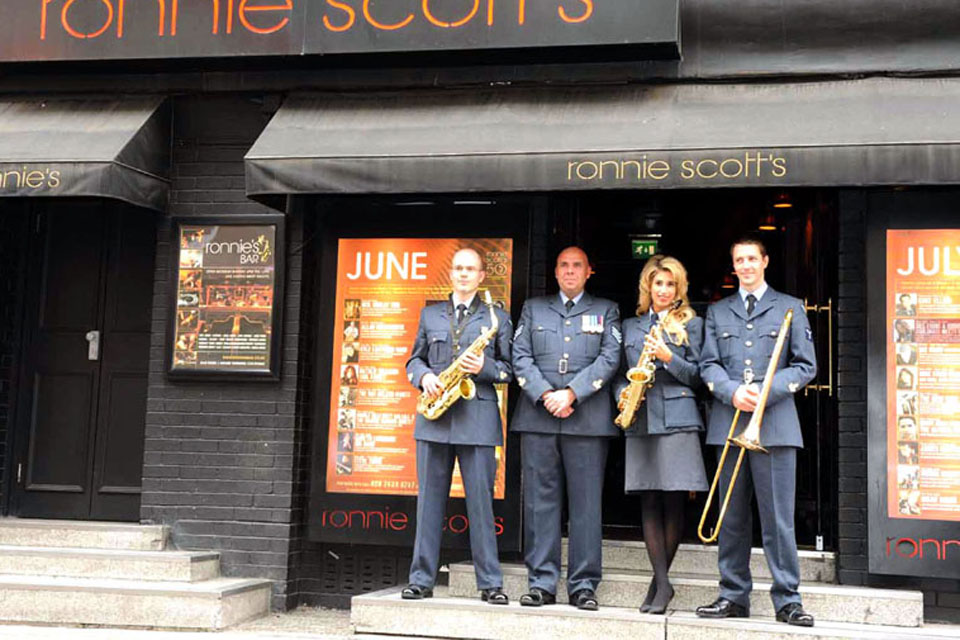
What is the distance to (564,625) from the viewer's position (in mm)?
6531

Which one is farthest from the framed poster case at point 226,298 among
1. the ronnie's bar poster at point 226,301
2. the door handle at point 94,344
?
the door handle at point 94,344

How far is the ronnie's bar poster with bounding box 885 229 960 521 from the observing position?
7.04 metres

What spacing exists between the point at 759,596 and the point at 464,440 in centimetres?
206

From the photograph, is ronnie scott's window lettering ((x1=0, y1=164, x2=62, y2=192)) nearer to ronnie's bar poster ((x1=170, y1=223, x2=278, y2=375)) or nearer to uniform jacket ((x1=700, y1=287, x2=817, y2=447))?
ronnie's bar poster ((x1=170, y1=223, x2=278, y2=375))

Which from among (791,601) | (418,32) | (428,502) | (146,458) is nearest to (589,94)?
(418,32)

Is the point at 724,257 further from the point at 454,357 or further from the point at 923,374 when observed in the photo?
the point at 454,357

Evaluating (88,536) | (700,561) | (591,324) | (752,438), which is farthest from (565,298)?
(88,536)

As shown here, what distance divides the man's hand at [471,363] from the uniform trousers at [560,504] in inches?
21.9

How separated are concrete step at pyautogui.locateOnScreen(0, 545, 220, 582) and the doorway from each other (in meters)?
3.09

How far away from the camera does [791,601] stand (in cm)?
634

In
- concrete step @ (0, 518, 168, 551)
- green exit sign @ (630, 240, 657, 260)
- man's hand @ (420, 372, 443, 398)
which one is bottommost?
concrete step @ (0, 518, 168, 551)

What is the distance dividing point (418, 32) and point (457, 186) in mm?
1321

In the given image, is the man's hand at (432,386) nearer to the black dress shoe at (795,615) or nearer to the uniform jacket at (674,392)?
the uniform jacket at (674,392)

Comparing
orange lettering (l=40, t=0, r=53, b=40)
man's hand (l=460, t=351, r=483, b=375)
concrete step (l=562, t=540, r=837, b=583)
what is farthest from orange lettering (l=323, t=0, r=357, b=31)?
concrete step (l=562, t=540, r=837, b=583)
